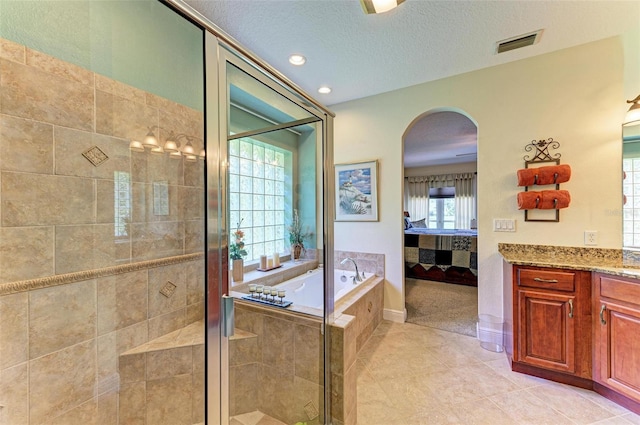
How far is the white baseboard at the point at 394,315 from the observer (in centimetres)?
301

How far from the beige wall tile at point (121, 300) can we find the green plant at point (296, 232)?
1.24 meters

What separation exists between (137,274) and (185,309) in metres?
0.39

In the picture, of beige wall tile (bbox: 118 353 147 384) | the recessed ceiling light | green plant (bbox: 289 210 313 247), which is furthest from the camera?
green plant (bbox: 289 210 313 247)

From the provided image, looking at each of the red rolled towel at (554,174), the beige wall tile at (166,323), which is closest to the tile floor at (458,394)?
the beige wall tile at (166,323)

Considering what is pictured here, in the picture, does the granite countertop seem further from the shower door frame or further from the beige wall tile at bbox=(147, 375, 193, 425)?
the beige wall tile at bbox=(147, 375, 193, 425)

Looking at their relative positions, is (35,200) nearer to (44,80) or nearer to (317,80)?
A: (44,80)

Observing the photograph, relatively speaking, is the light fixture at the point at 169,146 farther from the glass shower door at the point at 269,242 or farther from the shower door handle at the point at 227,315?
the shower door handle at the point at 227,315

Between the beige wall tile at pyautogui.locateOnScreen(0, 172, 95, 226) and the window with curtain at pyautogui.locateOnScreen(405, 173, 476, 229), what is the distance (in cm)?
852

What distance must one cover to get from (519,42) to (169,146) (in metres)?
2.96

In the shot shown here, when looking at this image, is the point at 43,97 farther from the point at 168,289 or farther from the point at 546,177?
the point at 546,177

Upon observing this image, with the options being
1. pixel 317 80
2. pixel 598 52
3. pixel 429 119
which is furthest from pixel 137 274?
pixel 429 119

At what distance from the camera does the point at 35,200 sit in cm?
123

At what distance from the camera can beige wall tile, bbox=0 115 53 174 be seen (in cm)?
113

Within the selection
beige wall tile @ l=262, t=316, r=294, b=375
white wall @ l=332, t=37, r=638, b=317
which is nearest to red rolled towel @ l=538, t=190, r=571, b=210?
white wall @ l=332, t=37, r=638, b=317
